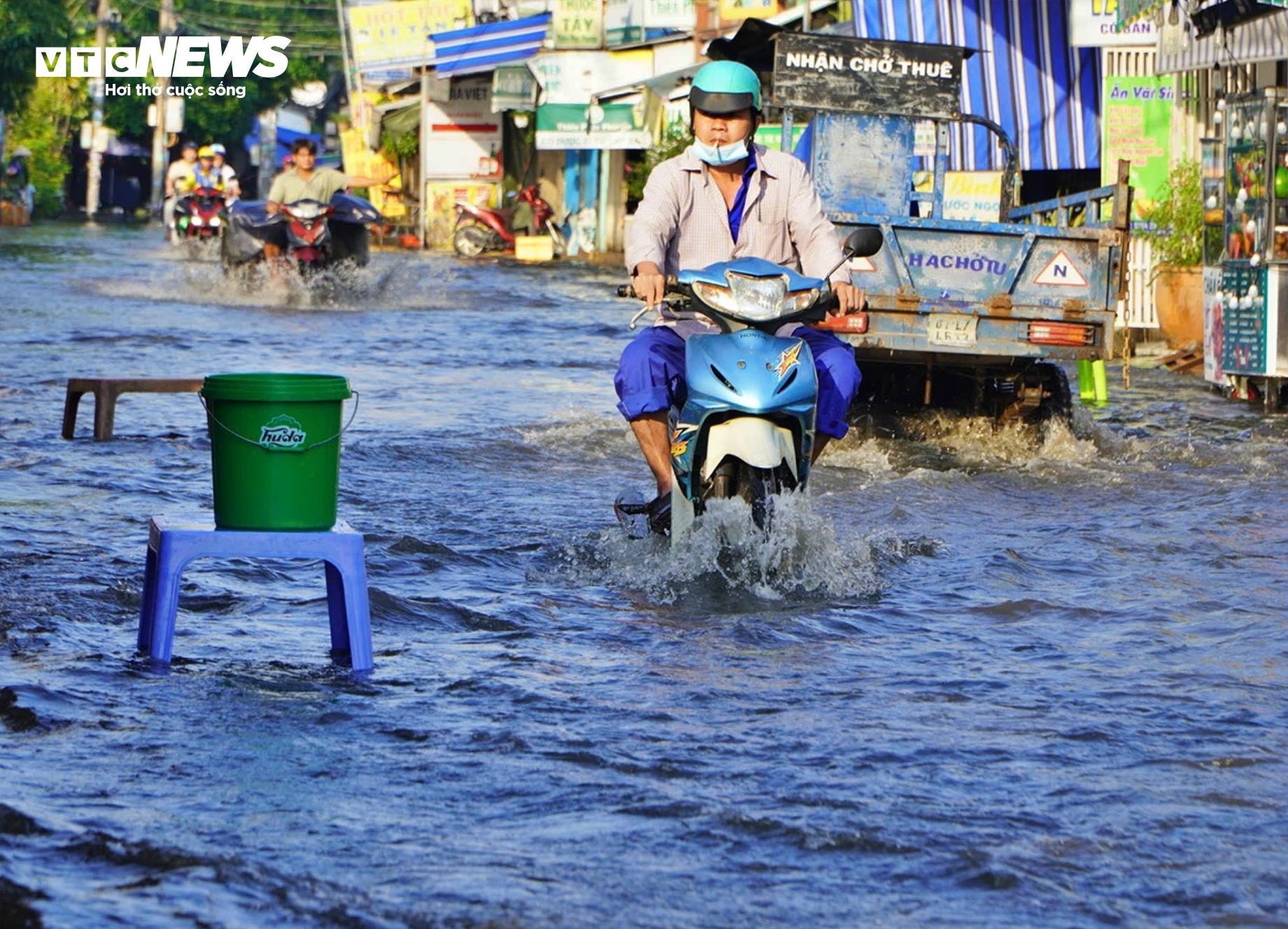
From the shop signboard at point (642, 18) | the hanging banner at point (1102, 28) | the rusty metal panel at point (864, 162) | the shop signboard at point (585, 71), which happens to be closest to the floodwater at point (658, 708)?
the rusty metal panel at point (864, 162)

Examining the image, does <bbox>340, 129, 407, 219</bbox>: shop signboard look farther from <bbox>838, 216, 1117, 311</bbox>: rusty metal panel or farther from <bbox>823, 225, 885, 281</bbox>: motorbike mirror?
<bbox>823, 225, 885, 281</bbox>: motorbike mirror

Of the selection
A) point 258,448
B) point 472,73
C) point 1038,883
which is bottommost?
point 1038,883

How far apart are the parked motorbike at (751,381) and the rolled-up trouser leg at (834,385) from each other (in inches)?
7.9

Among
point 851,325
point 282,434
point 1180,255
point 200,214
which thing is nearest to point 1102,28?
point 1180,255

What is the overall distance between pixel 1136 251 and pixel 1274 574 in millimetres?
11533

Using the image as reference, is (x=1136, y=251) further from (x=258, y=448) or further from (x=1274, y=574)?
(x=258, y=448)

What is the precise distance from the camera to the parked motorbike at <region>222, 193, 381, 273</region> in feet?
70.4

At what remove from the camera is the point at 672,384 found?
22.0ft

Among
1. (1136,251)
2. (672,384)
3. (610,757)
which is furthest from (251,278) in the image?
(610,757)

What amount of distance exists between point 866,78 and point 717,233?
22.6ft

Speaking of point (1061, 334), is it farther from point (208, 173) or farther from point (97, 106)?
point (97, 106)

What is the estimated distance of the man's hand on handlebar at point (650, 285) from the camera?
6.41 metres

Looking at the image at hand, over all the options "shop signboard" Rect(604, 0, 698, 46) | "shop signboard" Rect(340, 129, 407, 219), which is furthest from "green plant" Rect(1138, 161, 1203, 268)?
"shop signboard" Rect(340, 129, 407, 219)

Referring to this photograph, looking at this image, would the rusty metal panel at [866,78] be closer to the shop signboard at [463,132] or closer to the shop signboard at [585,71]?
the shop signboard at [585,71]
